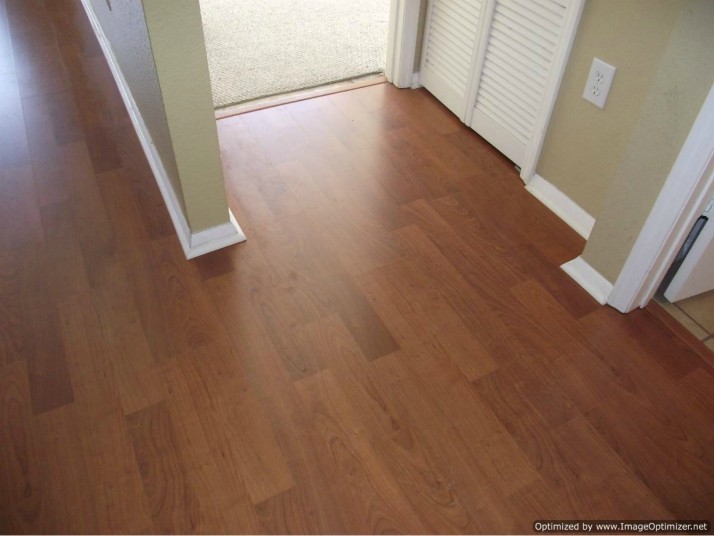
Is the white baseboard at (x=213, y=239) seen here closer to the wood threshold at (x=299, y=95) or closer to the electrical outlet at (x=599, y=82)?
the wood threshold at (x=299, y=95)

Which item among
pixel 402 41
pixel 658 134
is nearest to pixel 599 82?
pixel 658 134

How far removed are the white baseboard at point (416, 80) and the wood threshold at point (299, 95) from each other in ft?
0.45

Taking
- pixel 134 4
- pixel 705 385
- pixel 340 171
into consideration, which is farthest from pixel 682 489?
pixel 134 4

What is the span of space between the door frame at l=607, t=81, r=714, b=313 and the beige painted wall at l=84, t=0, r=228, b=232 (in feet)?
3.87

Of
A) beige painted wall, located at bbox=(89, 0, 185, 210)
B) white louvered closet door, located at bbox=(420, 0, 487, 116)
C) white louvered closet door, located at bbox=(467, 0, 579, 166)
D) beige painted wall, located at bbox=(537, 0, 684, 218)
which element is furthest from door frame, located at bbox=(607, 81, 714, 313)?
beige painted wall, located at bbox=(89, 0, 185, 210)

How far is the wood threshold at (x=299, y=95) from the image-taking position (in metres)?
2.43

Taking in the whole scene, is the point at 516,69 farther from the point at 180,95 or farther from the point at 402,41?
the point at 180,95

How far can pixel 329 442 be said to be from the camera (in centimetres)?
134

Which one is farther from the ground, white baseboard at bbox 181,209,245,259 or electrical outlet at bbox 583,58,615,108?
electrical outlet at bbox 583,58,615,108

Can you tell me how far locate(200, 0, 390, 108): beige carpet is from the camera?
2.62 metres

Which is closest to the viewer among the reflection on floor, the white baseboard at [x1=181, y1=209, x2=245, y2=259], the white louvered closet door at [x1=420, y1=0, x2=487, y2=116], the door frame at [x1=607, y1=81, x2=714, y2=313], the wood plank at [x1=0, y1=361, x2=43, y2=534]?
the wood plank at [x1=0, y1=361, x2=43, y2=534]

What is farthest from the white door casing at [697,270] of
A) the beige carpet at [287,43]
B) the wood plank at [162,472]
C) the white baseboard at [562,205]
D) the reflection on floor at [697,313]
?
the beige carpet at [287,43]

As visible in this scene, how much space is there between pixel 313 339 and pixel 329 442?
0.31 meters

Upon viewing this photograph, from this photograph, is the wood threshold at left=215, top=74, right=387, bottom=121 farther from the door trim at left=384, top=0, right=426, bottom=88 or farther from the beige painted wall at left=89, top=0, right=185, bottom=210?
the beige painted wall at left=89, top=0, right=185, bottom=210
